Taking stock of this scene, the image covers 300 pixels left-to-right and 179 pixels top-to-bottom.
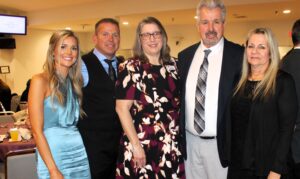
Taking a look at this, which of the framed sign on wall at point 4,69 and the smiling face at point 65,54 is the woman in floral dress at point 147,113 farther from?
the framed sign on wall at point 4,69

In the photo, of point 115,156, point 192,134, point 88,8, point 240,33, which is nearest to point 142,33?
point 192,134

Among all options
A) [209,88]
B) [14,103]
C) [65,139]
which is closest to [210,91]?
[209,88]

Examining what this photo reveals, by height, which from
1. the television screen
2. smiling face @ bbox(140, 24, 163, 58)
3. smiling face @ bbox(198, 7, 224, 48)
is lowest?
smiling face @ bbox(140, 24, 163, 58)

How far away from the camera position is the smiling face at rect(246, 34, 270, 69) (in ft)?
6.46

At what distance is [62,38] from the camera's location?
2131 millimetres

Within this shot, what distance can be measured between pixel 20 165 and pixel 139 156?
3.88 feet

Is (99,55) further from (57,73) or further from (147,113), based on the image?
(147,113)

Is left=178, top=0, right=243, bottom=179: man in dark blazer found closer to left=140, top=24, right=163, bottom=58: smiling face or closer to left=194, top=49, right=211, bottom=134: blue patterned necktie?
left=194, top=49, right=211, bottom=134: blue patterned necktie

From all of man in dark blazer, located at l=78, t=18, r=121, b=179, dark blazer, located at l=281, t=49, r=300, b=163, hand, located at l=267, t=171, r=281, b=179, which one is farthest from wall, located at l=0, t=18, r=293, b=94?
hand, located at l=267, t=171, r=281, b=179

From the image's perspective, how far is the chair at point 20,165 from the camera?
2.64 metres

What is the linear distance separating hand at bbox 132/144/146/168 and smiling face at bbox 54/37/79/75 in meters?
0.74

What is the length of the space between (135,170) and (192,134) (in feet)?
1.68

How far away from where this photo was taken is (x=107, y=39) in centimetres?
271

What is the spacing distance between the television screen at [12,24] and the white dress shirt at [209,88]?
7.13m
